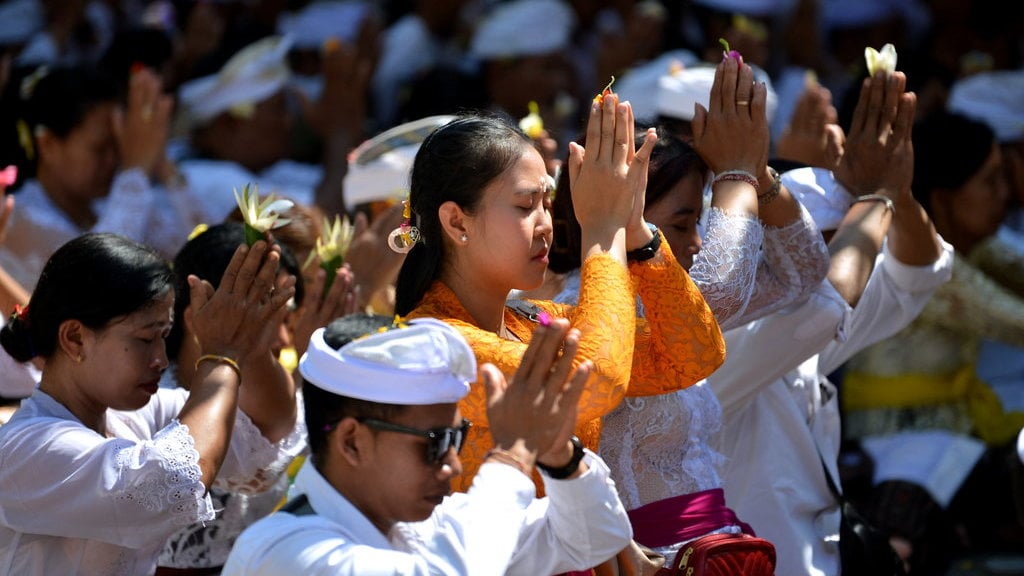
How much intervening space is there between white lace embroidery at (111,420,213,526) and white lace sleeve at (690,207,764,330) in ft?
3.69

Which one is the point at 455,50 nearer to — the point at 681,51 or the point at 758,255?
A: the point at 681,51

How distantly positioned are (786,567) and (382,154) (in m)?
1.95

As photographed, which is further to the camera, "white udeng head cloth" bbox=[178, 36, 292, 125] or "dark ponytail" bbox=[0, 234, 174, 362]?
"white udeng head cloth" bbox=[178, 36, 292, 125]

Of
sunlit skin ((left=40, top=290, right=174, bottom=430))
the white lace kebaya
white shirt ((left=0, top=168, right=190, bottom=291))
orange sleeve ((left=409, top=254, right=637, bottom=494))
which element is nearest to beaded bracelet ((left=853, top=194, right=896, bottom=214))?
the white lace kebaya

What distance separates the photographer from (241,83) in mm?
6438

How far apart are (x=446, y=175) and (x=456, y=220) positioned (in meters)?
0.09

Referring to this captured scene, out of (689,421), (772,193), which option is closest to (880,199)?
(772,193)

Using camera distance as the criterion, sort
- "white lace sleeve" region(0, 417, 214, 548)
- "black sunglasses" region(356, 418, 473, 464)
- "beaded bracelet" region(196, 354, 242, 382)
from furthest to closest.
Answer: "beaded bracelet" region(196, 354, 242, 382) < "white lace sleeve" region(0, 417, 214, 548) < "black sunglasses" region(356, 418, 473, 464)

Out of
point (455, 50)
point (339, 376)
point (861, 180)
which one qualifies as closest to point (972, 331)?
point (861, 180)

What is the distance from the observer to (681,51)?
23.6ft

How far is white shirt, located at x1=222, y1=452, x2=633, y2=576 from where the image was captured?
231 centimetres

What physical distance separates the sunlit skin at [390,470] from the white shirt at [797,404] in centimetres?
139

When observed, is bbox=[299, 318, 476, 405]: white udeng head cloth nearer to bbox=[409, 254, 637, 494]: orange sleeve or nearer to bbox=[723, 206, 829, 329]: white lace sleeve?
bbox=[409, 254, 637, 494]: orange sleeve

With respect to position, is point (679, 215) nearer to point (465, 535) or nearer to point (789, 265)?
point (789, 265)
